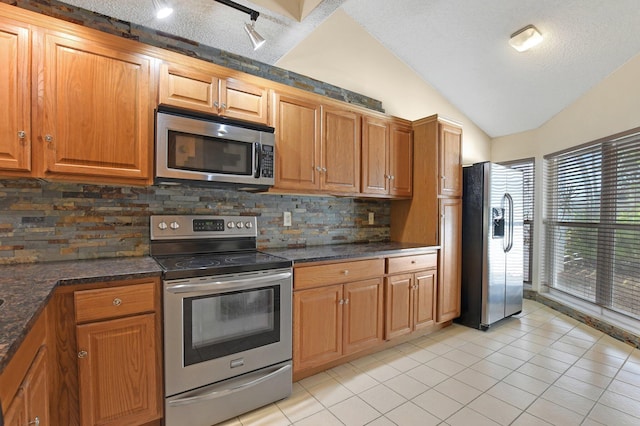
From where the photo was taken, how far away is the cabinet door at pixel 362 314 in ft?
7.75

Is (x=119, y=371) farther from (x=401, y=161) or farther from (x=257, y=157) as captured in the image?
(x=401, y=161)

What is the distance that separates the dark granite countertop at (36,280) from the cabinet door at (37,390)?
199 millimetres

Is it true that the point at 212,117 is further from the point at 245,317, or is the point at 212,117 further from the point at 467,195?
the point at 467,195

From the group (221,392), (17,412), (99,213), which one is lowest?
(221,392)

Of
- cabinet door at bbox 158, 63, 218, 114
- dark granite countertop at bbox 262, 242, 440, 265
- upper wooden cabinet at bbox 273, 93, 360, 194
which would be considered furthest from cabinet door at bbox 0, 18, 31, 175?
dark granite countertop at bbox 262, 242, 440, 265

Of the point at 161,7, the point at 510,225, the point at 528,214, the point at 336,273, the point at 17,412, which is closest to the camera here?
the point at 17,412

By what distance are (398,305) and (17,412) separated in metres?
2.41

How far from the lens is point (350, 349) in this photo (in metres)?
2.38

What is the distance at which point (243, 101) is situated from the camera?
7.09 ft

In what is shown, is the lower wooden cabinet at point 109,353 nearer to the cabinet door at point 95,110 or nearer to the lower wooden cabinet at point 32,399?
the lower wooden cabinet at point 32,399

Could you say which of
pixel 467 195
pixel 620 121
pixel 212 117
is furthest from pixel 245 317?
pixel 620 121

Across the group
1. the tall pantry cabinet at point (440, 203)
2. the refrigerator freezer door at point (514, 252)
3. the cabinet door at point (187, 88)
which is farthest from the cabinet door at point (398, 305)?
the cabinet door at point (187, 88)

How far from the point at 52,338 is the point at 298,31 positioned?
7.32 ft

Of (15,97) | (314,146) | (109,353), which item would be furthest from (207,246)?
(15,97)
